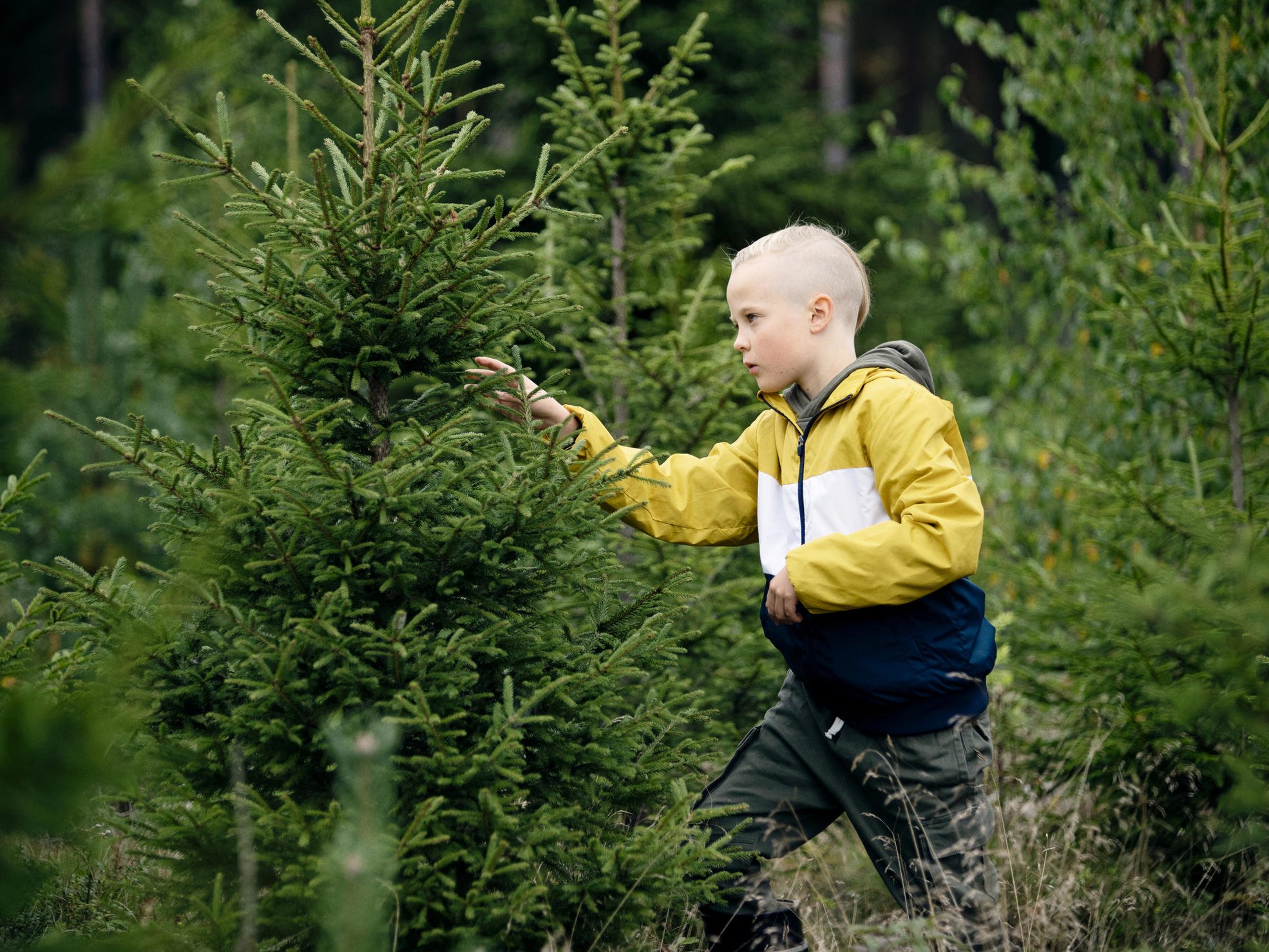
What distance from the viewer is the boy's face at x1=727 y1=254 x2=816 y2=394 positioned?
8.68 ft

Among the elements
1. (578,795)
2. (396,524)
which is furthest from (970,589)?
(396,524)

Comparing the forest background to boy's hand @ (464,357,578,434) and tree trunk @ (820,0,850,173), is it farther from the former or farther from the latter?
tree trunk @ (820,0,850,173)

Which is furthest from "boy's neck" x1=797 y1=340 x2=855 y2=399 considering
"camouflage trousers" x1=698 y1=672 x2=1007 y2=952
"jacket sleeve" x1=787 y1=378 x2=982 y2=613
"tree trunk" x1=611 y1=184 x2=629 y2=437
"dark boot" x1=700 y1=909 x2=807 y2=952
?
"dark boot" x1=700 y1=909 x2=807 y2=952

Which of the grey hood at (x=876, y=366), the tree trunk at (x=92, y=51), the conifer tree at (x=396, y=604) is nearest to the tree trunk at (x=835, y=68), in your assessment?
the tree trunk at (x=92, y=51)

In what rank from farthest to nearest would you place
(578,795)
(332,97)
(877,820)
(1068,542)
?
1. (332,97)
2. (1068,542)
3. (877,820)
4. (578,795)

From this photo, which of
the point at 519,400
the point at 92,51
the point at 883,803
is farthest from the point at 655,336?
the point at 92,51

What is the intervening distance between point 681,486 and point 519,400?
21.1 inches

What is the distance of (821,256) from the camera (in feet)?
8.78

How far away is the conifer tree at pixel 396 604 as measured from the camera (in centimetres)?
206

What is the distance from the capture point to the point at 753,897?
2457 millimetres

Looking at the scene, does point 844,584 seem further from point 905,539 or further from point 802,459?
point 802,459

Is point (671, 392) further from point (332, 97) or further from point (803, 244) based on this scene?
point (332, 97)

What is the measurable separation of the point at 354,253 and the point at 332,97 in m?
8.42

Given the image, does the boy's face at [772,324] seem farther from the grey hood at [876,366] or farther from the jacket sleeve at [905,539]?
the jacket sleeve at [905,539]
